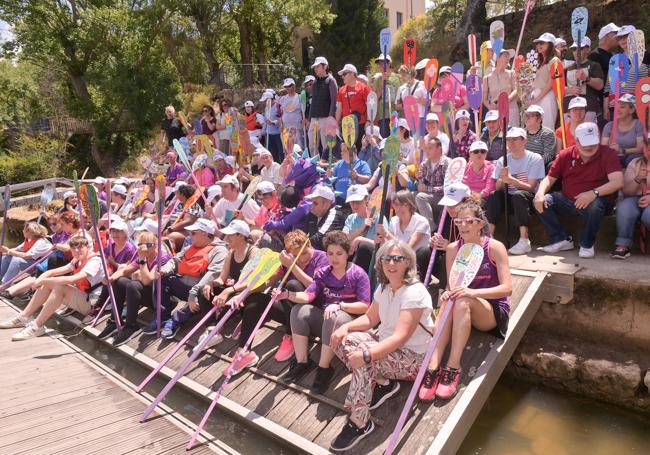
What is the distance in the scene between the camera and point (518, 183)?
4.74m

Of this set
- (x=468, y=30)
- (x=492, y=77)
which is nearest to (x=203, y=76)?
(x=468, y=30)

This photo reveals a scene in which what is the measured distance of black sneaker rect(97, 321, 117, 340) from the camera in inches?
219

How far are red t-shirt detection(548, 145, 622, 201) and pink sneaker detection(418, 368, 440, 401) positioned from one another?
2410mm

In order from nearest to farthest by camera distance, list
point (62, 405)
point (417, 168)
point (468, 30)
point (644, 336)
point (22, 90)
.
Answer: point (644, 336)
point (62, 405)
point (417, 168)
point (468, 30)
point (22, 90)

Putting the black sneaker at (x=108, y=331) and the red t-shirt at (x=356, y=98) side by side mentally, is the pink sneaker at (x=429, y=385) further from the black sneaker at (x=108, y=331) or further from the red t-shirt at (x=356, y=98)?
the red t-shirt at (x=356, y=98)

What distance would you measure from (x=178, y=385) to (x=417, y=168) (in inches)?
137

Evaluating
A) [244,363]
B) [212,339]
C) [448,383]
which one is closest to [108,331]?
[212,339]

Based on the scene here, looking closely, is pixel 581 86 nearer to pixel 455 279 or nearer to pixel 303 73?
pixel 455 279

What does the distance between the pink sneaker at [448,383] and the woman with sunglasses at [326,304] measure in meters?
0.78

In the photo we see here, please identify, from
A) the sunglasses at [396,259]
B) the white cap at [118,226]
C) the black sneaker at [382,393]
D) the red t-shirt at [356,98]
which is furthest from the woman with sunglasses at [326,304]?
the red t-shirt at [356,98]

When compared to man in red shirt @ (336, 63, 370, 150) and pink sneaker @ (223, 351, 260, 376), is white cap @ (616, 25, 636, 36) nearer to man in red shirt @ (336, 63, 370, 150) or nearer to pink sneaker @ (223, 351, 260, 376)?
man in red shirt @ (336, 63, 370, 150)

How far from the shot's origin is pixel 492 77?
254 inches

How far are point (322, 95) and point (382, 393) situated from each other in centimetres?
560

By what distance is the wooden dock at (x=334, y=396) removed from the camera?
311cm
